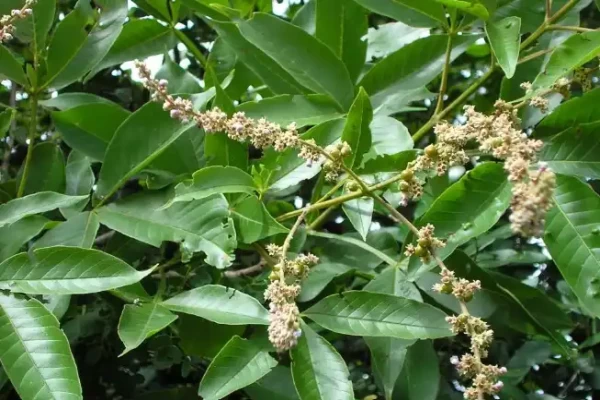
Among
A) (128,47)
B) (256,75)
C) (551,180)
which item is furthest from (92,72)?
(551,180)

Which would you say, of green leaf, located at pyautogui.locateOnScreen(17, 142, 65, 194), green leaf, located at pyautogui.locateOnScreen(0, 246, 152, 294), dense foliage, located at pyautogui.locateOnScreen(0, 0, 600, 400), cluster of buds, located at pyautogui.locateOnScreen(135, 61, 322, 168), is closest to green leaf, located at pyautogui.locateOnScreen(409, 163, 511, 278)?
dense foliage, located at pyautogui.locateOnScreen(0, 0, 600, 400)

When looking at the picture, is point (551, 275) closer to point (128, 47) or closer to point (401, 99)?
point (401, 99)

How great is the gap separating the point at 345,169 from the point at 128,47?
0.33 m

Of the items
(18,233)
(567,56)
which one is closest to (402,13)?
(567,56)

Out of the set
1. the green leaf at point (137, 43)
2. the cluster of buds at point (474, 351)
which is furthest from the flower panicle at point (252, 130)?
the green leaf at point (137, 43)

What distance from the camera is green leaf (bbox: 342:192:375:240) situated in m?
0.60

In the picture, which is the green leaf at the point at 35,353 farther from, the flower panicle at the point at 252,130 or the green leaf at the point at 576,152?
the green leaf at the point at 576,152

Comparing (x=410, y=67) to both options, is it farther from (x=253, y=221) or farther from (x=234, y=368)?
(x=234, y=368)

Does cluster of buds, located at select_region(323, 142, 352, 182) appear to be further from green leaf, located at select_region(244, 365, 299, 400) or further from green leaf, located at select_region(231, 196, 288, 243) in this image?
green leaf, located at select_region(244, 365, 299, 400)

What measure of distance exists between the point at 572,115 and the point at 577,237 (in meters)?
0.11

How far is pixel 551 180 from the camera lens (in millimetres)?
357

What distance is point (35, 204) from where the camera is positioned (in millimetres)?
584

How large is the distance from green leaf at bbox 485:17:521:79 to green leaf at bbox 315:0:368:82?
13 cm

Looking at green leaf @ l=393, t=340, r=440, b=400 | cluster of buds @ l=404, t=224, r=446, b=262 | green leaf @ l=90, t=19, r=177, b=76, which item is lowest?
green leaf @ l=393, t=340, r=440, b=400
